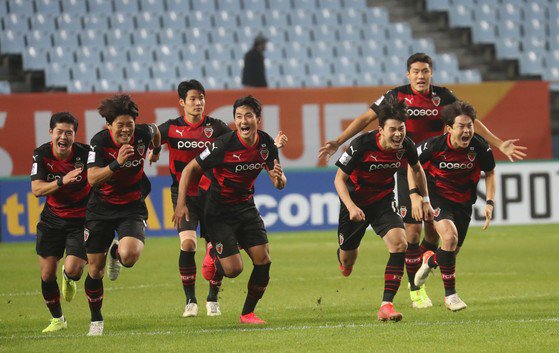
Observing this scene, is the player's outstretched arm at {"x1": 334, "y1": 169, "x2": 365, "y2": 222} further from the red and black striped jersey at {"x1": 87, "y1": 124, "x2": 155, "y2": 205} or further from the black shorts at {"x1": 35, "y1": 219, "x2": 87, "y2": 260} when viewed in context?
the black shorts at {"x1": 35, "y1": 219, "x2": 87, "y2": 260}

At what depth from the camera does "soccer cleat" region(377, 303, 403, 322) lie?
891cm

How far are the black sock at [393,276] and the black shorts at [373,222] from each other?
24 cm

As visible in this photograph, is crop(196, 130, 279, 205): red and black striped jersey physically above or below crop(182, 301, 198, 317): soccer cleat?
above

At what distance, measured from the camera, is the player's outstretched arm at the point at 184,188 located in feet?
29.1

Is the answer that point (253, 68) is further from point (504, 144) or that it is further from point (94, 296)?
point (94, 296)

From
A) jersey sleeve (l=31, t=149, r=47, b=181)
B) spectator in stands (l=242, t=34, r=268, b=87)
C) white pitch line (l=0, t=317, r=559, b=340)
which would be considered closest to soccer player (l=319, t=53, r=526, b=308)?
white pitch line (l=0, t=317, r=559, b=340)

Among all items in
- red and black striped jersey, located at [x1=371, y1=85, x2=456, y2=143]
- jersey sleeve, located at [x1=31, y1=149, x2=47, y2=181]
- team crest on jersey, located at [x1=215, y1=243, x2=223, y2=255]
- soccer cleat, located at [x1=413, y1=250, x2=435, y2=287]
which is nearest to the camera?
jersey sleeve, located at [x1=31, y1=149, x2=47, y2=181]

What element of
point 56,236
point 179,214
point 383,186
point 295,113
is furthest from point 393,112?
point 295,113

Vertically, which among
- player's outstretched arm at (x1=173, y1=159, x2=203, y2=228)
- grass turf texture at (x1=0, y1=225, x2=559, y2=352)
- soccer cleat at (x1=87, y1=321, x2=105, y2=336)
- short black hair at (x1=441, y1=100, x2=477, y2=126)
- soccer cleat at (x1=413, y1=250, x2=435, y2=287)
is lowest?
grass turf texture at (x1=0, y1=225, x2=559, y2=352)

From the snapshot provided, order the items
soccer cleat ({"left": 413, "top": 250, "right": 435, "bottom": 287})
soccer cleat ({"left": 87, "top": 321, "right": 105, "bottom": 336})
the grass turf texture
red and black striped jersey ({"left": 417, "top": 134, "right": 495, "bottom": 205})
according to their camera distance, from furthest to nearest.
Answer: soccer cleat ({"left": 413, "top": 250, "right": 435, "bottom": 287}) → red and black striped jersey ({"left": 417, "top": 134, "right": 495, "bottom": 205}) → soccer cleat ({"left": 87, "top": 321, "right": 105, "bottom": 336}) → the grass turf texture

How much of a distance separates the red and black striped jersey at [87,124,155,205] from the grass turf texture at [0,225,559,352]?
109 centimetres

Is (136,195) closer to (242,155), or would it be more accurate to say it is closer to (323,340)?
(242,155)

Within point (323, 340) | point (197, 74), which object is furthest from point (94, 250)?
point (197, 74)

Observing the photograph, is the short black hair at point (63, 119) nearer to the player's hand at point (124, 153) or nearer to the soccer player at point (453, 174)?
the player's hand at point (124, 153)
